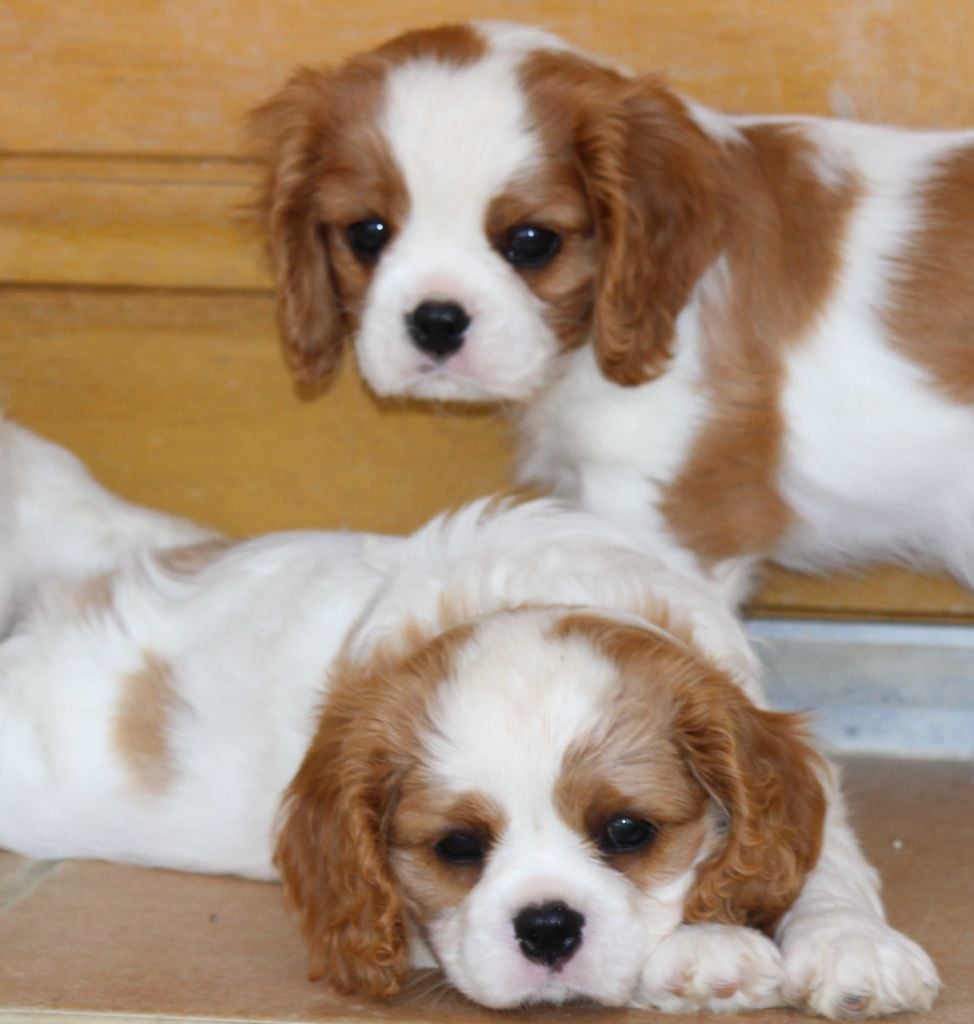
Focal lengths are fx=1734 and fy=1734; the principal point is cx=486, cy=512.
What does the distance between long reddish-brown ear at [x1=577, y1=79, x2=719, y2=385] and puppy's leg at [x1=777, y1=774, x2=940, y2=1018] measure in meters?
1.07

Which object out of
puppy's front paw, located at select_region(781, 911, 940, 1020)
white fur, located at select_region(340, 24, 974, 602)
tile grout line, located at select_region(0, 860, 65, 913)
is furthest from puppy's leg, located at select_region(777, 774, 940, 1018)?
tile grout line, located at select_region(0, 860, 65, 913)

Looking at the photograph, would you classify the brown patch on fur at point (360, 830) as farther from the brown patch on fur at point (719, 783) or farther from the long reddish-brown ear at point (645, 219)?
the long reddish-brown ear at point (645, 219)

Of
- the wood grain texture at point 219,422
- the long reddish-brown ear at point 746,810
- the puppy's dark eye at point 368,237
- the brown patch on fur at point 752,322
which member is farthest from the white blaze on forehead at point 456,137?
the long reddish-brown ear at point 746,810

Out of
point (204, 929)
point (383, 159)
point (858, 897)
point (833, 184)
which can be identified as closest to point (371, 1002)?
point (204, 929)

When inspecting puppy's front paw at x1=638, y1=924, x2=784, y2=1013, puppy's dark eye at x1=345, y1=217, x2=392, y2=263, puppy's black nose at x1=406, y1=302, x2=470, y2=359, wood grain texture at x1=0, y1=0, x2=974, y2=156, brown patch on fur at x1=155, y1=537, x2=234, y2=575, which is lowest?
brown patch on fur at x1=155, y1=537, x2=234, y2=575

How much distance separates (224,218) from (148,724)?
1.19m

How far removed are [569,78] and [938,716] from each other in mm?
1529

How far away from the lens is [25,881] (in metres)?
2.79

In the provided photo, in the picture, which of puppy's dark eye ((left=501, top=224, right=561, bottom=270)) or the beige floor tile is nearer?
the beige floor tile

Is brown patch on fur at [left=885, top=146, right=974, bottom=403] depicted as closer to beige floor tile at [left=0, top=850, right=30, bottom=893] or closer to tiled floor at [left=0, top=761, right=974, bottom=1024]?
tiled floor at [left=0, top=761, right=974, bottom=1024]

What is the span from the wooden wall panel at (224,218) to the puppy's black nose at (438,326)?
0.74 m

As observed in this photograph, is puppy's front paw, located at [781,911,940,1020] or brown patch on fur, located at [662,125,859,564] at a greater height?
brown patch on fur, located at [662,125,859,564]

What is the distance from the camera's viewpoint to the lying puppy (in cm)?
295

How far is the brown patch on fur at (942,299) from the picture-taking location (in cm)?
310
